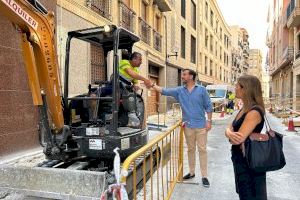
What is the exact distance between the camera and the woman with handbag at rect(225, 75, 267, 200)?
3.39m

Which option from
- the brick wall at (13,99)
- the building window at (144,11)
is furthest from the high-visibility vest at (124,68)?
the building window at (144,11)

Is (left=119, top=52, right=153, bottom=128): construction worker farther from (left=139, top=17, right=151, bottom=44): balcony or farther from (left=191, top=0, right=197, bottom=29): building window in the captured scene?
(left=191, top=0, right=197, bottom=29): building window

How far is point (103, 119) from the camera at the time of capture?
579 cm

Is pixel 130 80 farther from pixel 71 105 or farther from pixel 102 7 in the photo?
pixel 102 7

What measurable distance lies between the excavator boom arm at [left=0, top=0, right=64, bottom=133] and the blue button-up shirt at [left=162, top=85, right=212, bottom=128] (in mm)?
2149

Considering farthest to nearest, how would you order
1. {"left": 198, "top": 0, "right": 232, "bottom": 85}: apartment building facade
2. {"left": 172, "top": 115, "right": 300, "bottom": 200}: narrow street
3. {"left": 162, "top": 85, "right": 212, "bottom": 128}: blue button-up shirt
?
{"left": 198, "top": 0, "right": 232, "bottom": 85}: apartment building facade → {"left": 162, "top": 85, "right": 212, "bottom": 128}: blue button-up shirt → {"left": 172, "top": 115, "right": 300, "bottom": 200}: narrow street

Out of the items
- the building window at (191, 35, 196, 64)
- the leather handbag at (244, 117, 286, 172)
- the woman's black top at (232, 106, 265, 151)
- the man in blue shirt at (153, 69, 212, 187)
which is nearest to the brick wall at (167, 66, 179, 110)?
the building window at (191, 35, 196, 64)

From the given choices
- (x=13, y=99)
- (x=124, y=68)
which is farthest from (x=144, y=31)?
(x=124, y=68)

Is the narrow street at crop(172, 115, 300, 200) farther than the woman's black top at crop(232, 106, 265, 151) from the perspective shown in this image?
Yes

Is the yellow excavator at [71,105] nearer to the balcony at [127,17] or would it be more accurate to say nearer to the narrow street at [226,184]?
the narrow street at [226,184]

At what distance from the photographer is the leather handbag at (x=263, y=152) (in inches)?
131

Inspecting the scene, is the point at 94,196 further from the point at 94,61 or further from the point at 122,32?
the point at 94,61

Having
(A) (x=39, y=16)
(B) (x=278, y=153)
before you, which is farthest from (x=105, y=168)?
(B) (x=278, y=153)

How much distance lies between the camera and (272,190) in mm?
5867
